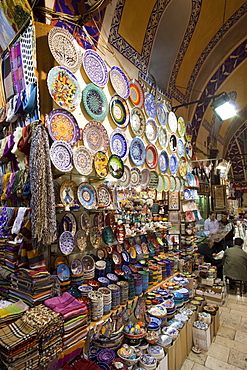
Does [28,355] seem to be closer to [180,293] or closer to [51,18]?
[180,293]

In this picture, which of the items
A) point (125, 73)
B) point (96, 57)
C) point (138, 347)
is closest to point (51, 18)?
point (96, 57)

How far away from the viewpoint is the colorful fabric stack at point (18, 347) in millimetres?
1326

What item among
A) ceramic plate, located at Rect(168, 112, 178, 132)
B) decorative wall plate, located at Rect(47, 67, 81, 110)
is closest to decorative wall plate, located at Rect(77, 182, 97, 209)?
decorative wall plate, located at Rect(47, 67, 81, 110)

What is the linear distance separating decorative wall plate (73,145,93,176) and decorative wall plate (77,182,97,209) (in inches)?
5.4

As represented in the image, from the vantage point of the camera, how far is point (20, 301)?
173 cm

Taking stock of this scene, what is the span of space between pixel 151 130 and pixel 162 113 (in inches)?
24.8

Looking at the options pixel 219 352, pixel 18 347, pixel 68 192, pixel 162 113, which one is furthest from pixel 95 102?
pixel 219 352

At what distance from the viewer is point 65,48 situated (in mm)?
2266

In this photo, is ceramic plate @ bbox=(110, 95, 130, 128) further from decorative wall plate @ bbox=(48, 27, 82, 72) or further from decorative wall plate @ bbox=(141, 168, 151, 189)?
decorative wall plate @ bbox=(141, 168, 151, 189)

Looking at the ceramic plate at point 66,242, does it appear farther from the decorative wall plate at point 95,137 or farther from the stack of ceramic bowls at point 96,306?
the decorative wall plate at point 95,137

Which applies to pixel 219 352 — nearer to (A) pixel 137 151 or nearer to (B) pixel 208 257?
(B) pixel 208 257

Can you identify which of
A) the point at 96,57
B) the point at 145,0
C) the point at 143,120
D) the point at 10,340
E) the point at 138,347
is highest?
the point at 145,0

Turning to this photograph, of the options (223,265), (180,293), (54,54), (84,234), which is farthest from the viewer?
(223,265)

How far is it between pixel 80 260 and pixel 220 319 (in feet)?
9.77
